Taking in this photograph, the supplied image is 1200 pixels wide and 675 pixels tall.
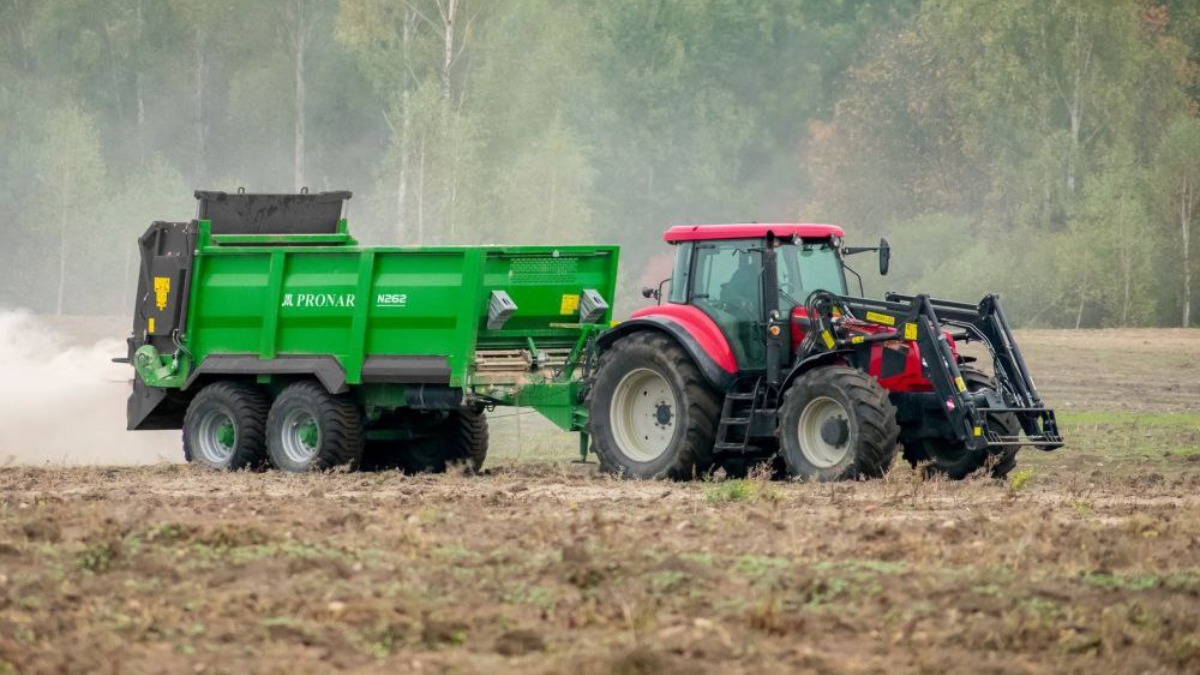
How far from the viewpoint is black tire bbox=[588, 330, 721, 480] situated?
17.1 metres

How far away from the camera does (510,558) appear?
1098 centimetres

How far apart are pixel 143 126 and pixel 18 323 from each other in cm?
3690

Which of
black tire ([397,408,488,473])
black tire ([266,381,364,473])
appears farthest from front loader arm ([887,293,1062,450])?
black tire ([266,381,364,473])

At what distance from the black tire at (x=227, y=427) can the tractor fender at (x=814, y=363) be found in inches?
213

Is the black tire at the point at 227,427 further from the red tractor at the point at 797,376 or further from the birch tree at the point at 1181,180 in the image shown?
the birch tree at the point at 1181,180

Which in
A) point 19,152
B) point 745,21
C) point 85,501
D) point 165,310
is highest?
point 745,21

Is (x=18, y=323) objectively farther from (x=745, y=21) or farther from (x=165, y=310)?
(x=745, y=21)

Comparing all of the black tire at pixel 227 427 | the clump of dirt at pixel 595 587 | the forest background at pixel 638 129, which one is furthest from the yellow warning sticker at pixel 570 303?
the forest background at pixel 638 129

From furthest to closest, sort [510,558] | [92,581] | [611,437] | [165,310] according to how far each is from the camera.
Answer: [165,310] → [611,437] → [510,558] → [92,581]

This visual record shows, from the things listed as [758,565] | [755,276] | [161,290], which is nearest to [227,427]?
[161,290]

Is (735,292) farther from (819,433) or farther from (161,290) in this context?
(161,290)

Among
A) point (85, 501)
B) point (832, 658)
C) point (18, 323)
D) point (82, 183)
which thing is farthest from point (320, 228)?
point (82, 183)

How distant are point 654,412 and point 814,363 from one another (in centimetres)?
162

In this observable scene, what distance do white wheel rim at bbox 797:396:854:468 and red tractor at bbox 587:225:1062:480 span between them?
0.04 ft
